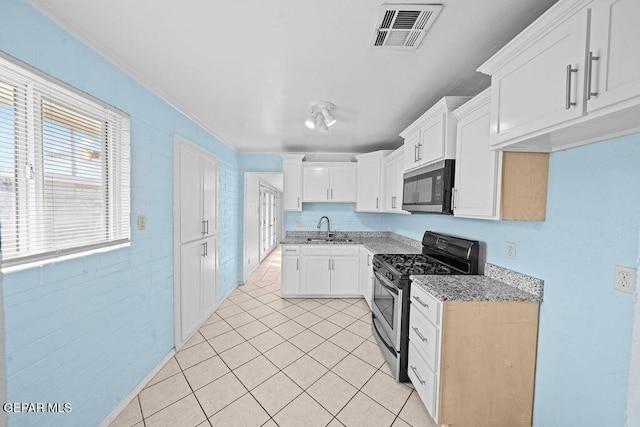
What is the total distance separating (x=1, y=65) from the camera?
3.64 feet

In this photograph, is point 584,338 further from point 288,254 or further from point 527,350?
point 288,254

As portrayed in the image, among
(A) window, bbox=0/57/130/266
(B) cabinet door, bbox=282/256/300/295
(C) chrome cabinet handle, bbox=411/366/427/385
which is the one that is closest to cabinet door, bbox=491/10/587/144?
(C) chrome cabinet handle, bbox=411/366/427/385

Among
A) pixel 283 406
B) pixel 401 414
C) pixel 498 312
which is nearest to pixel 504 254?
pixel 498 312

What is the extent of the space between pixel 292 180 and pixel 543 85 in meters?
3.23

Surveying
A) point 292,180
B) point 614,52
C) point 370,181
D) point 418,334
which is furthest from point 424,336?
point 292,180

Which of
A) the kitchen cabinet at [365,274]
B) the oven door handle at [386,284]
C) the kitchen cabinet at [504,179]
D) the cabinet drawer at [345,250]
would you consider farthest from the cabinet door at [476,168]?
the cabinet drawer at [345,250]

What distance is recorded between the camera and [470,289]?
166 cm

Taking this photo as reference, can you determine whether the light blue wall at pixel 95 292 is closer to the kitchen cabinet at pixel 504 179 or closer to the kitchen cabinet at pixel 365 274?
the kitchen cabinet at pixel 365 274

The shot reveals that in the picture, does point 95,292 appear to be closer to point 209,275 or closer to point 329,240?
point 209,275

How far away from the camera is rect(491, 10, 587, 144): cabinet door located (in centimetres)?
98

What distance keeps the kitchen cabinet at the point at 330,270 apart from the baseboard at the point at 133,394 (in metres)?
1.93

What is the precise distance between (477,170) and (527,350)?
→ 3.95ft

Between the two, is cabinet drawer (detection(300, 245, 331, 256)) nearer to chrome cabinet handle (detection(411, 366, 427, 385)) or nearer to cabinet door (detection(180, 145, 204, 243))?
cabinet door (detection(180, 145, 204, 243))

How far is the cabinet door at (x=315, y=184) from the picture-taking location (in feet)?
13.1
